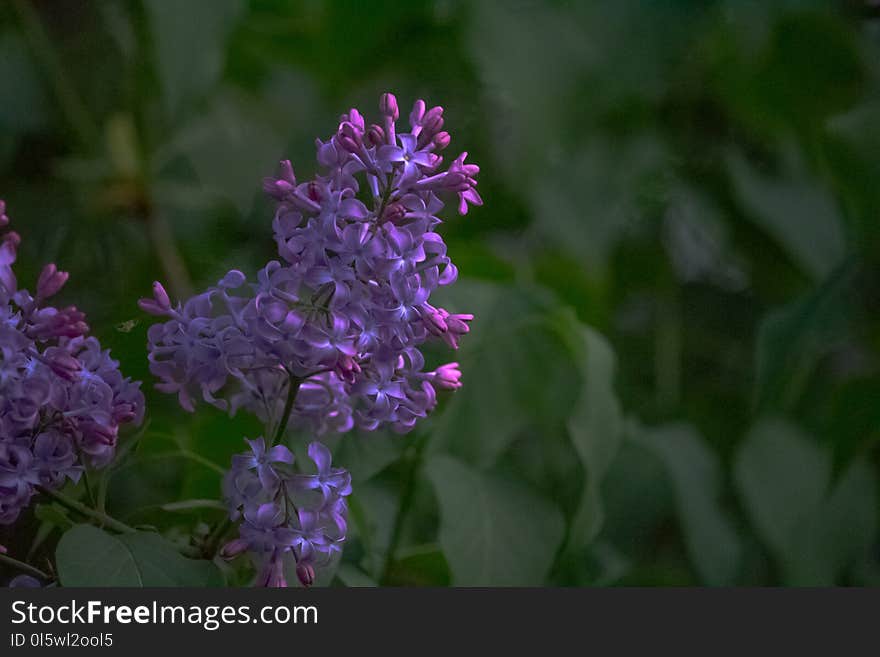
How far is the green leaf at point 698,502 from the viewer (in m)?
0.66

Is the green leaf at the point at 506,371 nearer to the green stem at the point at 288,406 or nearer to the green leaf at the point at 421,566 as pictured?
the green leaf at the point at 421,566

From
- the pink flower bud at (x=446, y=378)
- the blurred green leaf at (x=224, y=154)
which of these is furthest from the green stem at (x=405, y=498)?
the blurred green leaf at (x=224, y=154)

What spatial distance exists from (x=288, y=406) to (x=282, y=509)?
1.1 inches

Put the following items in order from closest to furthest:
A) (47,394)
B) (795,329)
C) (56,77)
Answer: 1. (47,394)
2. (795,329)
3. (56,77)

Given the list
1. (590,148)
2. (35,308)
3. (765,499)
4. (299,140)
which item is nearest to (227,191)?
(299,140)

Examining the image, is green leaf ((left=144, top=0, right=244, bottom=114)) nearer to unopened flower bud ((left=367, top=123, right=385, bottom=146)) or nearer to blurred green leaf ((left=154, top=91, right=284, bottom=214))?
blurred green leaf ((left=154, top=91, right=284, bottom=214))

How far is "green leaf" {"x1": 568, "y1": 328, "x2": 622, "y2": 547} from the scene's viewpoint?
0.46m

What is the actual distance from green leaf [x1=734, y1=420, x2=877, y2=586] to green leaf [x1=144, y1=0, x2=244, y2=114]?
391mm

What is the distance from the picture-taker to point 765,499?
67cm

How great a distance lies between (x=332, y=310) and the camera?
296 millimetres

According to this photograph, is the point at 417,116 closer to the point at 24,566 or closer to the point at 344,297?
the point at 344,297

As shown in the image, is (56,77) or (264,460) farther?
(56,77)

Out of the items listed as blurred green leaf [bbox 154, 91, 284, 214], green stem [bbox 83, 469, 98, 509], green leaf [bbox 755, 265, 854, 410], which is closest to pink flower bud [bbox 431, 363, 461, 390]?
green stem [bbox 83, 469, 98, 509]

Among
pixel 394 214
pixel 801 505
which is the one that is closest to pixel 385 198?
pixel 394 214
